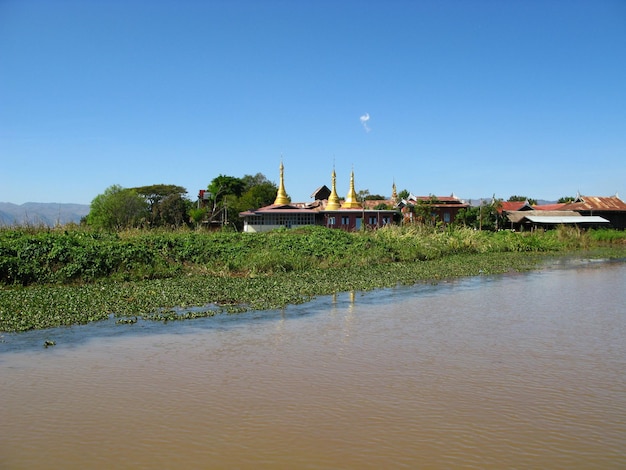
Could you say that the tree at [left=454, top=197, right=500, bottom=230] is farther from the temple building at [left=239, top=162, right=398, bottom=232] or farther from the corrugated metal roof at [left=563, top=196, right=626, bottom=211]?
the corrugated metal roof at [left=563, top=196, right=626, bottom=211]

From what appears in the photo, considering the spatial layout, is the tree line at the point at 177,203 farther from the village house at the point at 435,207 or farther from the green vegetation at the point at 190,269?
the green vegetation at the point at 190,269

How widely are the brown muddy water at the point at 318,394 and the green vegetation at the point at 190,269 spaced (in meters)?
1.36

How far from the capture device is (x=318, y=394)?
5816mm

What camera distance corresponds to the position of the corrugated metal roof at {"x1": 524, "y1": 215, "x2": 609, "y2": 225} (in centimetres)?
4403

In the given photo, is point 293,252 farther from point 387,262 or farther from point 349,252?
point 387,262

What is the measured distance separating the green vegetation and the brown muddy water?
1357 mm

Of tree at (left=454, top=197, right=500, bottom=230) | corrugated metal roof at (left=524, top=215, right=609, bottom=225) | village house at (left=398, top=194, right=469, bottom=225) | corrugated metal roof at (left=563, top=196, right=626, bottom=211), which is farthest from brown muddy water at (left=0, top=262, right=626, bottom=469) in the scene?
corrugated metal roof at (left=563, top=196, right=626, bottom=211)

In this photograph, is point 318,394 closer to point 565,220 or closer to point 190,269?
point 190,269

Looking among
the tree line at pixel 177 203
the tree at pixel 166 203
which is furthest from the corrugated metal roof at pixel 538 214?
the tree at pixel 166 203

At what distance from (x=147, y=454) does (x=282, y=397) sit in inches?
64.2

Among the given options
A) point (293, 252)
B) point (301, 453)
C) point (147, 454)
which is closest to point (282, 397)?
point (301, 453)

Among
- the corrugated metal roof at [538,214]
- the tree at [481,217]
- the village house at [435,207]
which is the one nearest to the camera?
the village house at [435,207]

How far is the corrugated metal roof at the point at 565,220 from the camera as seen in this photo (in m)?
44.0

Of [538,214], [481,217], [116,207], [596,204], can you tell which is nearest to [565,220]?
[538,214]
